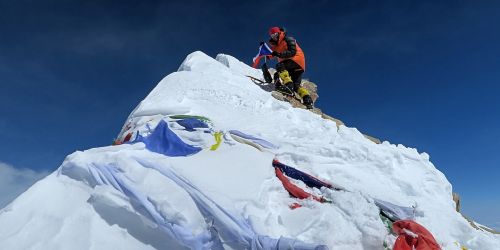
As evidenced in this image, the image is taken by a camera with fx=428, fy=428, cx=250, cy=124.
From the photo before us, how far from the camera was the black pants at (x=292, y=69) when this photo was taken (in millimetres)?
10586

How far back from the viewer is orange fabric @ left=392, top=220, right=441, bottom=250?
349 centimetres

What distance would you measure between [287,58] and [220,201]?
7.20 meters

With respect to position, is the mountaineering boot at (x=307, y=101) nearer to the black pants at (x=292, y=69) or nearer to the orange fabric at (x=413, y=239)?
the black pants at (x=292, y=69)

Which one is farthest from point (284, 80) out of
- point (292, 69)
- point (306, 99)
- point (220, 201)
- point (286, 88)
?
point (220, 201)

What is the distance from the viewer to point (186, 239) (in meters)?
3.34

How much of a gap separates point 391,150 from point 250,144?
2442 millimetres

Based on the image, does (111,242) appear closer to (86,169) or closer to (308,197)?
(86,169)

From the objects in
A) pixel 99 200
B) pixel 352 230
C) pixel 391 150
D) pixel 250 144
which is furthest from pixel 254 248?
pixel 391 150

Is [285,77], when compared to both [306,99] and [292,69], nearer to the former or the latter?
[292,69]

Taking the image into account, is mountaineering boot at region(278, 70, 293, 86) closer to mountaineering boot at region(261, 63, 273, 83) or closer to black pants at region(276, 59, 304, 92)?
black pants at region(276, 59, 304, 92)

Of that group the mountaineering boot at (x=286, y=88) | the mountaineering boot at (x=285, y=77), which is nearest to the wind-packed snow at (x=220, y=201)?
the mountaineering boot at (x=286, y=88)

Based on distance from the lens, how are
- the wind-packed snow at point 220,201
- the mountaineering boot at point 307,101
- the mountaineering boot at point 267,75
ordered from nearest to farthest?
the wind-packed snow at point 220,201
the mountaineering boot at point 307,101
the mountaineering boot at point 267,75

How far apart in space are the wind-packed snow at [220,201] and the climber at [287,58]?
14.4ft

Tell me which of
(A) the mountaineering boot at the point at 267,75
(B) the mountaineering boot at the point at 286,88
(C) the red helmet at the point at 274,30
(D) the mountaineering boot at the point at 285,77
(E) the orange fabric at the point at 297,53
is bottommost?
(B) the mountaineering boot at the point at 286,88
